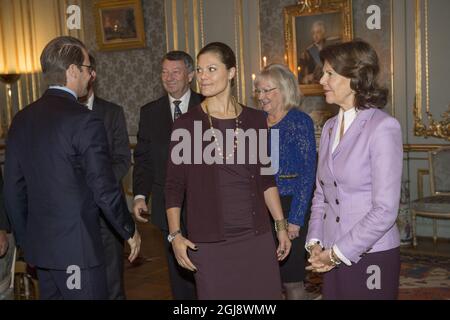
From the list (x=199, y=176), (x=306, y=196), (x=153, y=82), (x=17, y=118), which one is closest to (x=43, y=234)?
(x=17, y=118)

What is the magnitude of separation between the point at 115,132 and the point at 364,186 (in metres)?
2.02

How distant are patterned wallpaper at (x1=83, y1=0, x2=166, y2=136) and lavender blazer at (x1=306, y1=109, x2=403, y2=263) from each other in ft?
19.1

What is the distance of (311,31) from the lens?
680 cm

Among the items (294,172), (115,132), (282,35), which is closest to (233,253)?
(294,172)

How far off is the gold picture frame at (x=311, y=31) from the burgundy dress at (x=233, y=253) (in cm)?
440

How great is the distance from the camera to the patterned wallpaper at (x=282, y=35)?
6.39 meters

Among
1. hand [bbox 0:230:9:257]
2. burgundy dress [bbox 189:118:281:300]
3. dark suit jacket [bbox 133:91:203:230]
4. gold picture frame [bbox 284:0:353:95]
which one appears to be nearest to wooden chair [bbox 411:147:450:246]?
gold picture frame [bbox 284:0:353:95]

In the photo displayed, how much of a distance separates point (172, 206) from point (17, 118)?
838mm

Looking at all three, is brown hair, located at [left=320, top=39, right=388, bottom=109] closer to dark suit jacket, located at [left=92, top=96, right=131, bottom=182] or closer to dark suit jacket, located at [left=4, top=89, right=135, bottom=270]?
dark suit jacket, located at [left=4, top=89, right=135, bottom=270]

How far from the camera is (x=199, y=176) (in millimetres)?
2539

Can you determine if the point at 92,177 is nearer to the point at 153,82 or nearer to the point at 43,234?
the point at 43,234

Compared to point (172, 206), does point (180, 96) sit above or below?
above

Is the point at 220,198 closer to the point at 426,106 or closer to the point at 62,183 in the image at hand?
the point at 62,183

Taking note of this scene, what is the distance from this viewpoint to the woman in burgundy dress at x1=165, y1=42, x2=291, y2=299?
2.51m
